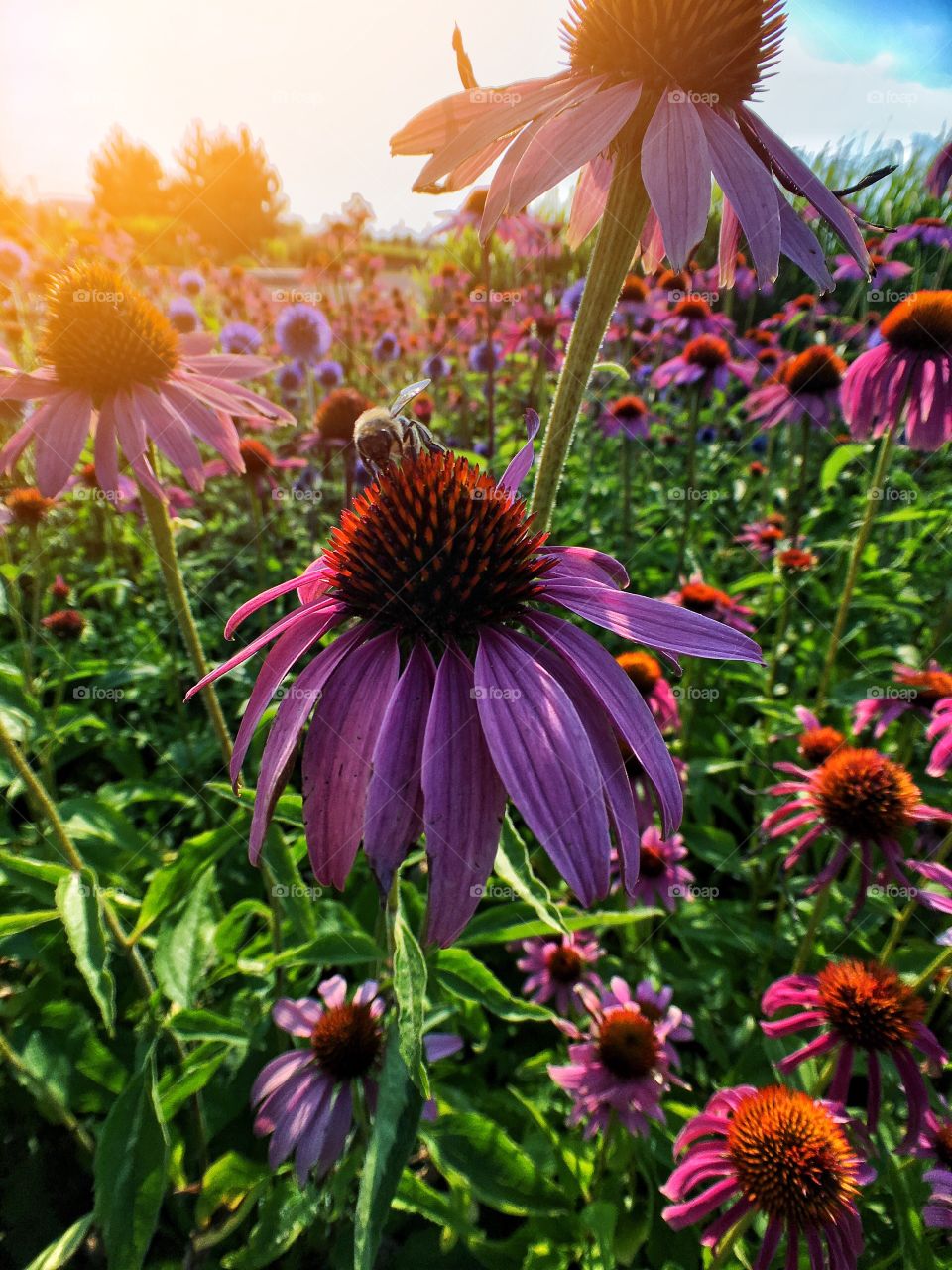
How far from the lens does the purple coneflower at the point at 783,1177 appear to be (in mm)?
1209

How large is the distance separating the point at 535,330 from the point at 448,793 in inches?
167

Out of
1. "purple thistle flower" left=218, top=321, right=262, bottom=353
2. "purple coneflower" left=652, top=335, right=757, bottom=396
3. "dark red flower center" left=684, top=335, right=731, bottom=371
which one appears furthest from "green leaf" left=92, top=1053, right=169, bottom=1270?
"purple thistle flower" left=218, top=321, right=262, bottom=353

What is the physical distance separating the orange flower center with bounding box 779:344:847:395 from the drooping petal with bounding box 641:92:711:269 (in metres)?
2.77

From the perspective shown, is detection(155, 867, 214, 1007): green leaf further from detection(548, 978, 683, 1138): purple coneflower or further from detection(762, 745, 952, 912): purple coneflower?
detection(762, 745, 952, 912): purple coneflower

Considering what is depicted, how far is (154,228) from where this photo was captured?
12219 mm

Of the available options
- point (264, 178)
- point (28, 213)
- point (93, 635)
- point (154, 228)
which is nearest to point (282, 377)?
point (93, 635)

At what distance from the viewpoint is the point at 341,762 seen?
2.79 feet

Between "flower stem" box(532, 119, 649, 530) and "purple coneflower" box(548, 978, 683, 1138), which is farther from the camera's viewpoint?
"purple coneflower" box(548, 978, 683, 1138)

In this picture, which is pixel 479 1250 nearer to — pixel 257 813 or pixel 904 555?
pixel 257 813

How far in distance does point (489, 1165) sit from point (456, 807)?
977 millimetres

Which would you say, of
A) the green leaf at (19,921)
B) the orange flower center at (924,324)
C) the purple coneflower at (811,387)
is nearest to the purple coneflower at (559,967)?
the green leaf at (19,921)

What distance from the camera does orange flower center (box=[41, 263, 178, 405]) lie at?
167cm

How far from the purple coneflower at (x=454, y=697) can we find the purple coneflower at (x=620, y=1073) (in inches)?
40.9

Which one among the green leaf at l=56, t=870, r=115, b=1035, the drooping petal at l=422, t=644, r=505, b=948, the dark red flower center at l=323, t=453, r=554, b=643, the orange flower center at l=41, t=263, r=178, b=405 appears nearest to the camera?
the drooping petal at l=422, t=644, r=505, b=948
